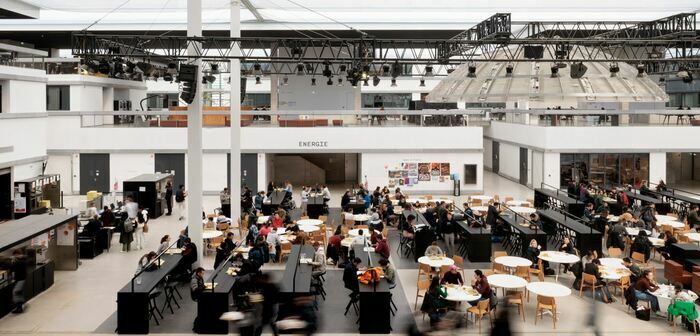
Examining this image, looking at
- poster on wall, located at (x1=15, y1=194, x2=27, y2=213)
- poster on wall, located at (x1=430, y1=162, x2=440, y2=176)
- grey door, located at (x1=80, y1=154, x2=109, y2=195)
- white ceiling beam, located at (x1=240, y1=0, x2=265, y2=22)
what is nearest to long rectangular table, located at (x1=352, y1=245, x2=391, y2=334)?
poster on wall, located at (x1=15, y1=194, x2=27, y2=213)

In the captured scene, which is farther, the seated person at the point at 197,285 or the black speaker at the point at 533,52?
the black speaker at the point at 533,52

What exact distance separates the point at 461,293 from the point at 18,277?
9.27m

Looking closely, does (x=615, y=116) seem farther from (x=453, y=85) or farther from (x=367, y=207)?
(x=453, y=85)

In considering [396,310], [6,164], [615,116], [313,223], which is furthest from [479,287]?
[615,116]

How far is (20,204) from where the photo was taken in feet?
75.4

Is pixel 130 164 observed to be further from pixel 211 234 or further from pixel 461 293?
pixel 461 293

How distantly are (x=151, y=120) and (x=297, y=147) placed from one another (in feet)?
23.5

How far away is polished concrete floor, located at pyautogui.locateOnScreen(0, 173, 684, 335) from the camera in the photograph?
11625mm

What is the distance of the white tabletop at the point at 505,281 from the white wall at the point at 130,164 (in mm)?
21666

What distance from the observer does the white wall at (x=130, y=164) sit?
1188 inches

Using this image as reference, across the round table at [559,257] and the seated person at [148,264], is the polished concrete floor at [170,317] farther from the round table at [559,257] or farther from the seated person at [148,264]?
the seated person at [148,264]

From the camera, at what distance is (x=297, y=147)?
30.5 metres

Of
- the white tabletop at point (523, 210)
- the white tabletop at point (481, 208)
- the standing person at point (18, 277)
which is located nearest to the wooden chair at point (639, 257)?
the white tabletop at point (523, 210)

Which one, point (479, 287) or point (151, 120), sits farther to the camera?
point (151, 120)
